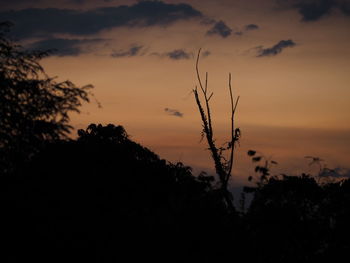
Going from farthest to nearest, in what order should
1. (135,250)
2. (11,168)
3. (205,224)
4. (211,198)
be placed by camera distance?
Answer: (11,168)
(211,198)
(205,224)
(135,250)

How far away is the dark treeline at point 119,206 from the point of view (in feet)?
32.7

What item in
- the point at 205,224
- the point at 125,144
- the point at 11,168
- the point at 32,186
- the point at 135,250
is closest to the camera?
the point at 135,250

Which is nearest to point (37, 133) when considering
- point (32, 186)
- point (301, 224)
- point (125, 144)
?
point (32, 186)

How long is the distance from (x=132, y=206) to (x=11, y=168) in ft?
17.2

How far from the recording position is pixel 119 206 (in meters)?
14.2

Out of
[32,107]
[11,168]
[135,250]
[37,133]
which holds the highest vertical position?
[32,107]

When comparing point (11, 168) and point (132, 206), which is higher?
point (11, 168)

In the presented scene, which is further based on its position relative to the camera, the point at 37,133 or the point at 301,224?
the point at 37,133

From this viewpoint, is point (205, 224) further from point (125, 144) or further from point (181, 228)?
point (125, 144)

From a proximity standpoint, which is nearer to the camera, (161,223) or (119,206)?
(161,223)

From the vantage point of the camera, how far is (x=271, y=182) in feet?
39.5

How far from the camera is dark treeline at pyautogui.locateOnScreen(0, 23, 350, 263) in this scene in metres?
9.97

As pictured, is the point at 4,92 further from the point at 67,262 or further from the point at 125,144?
the point at 67,262

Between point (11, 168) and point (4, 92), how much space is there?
10.2 ft
